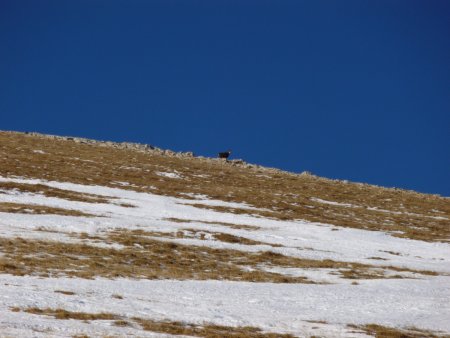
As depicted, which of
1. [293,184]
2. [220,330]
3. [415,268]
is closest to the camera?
[220,330]

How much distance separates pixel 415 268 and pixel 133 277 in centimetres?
1618

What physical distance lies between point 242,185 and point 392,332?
1798 inches

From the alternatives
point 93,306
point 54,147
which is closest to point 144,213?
point 93,306

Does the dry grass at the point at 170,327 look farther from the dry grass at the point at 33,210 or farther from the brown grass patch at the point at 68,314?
the dry grass at the point at 33,210

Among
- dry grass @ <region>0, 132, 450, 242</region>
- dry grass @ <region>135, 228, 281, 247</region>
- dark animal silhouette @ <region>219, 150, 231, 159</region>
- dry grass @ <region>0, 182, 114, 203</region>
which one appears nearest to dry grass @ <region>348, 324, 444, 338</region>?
dry grass @ <region>135, 228, 281, 247</region>

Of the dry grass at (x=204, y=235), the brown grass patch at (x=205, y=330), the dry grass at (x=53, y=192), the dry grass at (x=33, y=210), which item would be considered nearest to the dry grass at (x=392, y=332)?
the brown grass patch at (x=205, y=330)

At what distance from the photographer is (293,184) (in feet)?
229

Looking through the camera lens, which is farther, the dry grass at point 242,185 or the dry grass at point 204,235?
the dry grass at point 242,185

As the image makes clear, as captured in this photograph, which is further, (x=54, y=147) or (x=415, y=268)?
(x=54, y=147)

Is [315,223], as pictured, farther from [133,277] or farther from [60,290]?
[60,290]

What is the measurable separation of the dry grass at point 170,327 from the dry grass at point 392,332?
282 centimetres

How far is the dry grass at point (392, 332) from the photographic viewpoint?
1792cm

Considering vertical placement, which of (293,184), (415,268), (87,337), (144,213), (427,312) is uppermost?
(293,184)

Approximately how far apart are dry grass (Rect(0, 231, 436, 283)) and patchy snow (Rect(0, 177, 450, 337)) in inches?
42.9
